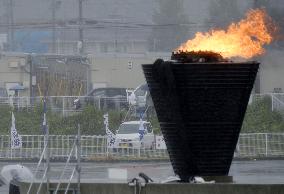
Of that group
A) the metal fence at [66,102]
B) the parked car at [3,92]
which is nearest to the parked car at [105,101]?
the metal fence at [66,102]

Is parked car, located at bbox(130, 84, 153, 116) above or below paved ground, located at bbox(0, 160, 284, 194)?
above

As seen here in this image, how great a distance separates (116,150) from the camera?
3328cm

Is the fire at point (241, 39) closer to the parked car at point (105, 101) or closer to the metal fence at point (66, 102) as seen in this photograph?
the metal fence at point (66, 102)

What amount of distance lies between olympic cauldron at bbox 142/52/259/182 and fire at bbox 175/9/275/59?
95 centimetres

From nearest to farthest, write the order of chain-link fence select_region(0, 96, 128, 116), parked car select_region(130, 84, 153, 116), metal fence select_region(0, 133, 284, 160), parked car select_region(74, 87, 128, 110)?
1. metal fence select_region(0, 133, 284, 160)
2. parked car select_region(130, 84, 153, 116)
3. chain-link fence select_region(0, 96, 128, 116)
4. parked car select_region(74, 87, 128, 110)

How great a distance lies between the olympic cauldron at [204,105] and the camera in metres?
14.8

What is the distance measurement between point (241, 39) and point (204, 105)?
1771mm

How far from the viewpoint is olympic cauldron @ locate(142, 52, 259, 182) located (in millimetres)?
14797

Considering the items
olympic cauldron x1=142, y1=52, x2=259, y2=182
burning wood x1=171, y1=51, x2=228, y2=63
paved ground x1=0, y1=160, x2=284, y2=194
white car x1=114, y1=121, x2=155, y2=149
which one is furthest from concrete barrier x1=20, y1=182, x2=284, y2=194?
white car x1=114, y1=121, x2=155, y2=149

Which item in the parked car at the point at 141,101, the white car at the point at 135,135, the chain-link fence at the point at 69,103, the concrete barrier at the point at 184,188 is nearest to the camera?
the concrete barrier at the point at 184,188

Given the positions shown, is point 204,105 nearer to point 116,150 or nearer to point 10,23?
point 116,150

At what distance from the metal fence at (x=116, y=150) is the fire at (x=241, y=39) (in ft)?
50.6

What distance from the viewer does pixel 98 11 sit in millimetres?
79688

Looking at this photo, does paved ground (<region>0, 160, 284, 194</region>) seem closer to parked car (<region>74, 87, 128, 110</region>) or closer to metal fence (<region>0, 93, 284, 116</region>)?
metal fence (<region>0, 93, 284, 116</region>)
